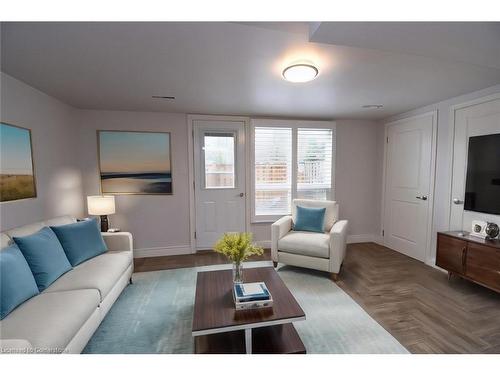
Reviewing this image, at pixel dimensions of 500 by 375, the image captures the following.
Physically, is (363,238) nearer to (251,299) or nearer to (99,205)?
(251,299)

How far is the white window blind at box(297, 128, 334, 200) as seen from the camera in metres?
3.93

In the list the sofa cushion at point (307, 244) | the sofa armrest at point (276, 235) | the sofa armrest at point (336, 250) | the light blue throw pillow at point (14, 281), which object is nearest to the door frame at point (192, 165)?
the sofa armrest at point (276, 235)

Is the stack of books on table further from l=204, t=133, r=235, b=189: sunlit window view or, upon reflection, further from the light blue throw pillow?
l=204, t=133, r=235, b=189: sunlit window view

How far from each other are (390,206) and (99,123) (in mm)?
4742

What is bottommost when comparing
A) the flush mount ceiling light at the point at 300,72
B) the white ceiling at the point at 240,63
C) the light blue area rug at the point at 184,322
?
the light blue area rug at the point at 184,322

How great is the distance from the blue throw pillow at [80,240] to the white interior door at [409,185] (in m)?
4.13

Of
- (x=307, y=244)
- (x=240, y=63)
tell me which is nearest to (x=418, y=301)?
(x=307, y=244)

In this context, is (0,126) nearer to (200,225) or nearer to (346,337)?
(200,225)

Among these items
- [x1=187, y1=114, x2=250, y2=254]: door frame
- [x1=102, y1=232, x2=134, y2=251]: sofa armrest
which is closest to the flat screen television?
[x1=187, y1=114, x2=250, y2=254]: door frame

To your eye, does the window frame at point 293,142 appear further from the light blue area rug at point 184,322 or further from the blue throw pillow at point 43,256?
the blue throw pillow at point 43,256

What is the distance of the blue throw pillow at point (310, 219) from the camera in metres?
3.19

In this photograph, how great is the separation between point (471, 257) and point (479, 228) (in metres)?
0.39
